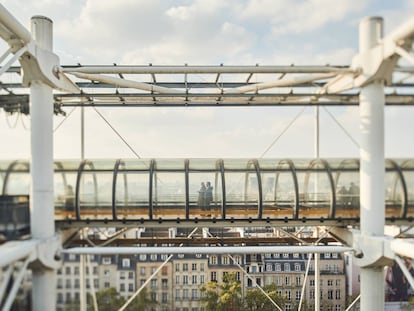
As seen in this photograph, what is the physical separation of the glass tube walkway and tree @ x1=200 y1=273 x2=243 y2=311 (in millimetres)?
2509

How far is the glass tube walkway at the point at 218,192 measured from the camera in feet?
13.8

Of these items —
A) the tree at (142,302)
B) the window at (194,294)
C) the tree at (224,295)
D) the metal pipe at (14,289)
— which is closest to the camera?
the metal pipe at (14,289)

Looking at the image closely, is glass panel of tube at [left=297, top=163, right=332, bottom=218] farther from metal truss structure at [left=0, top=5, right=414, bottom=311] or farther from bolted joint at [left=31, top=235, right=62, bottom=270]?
bolted joint at [left=31, top=235, right=62, bottom=270]

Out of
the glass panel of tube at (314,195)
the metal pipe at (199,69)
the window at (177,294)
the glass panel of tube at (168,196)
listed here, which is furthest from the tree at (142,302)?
the metal pipe at (199,69)

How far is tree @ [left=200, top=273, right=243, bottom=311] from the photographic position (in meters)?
6.06

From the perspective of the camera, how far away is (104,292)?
4496 millimetres

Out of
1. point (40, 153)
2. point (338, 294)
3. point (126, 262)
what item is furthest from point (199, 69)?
point (338, 294)

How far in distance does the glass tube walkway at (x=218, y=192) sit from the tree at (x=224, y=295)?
8.23 ft

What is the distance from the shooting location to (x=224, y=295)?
6.64m

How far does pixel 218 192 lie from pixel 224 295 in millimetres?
3464

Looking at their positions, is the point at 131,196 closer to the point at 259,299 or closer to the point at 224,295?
the point at 224,295

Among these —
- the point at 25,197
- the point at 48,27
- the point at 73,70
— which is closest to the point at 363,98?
the point at 73,70

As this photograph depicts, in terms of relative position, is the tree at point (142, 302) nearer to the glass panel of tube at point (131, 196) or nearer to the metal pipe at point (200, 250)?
the metal pipe at point (200, 250)

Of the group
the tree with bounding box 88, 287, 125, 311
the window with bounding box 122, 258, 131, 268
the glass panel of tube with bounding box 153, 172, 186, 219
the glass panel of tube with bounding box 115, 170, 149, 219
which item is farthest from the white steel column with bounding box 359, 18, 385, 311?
the tree with bounding box 88, 287, 125, 311
